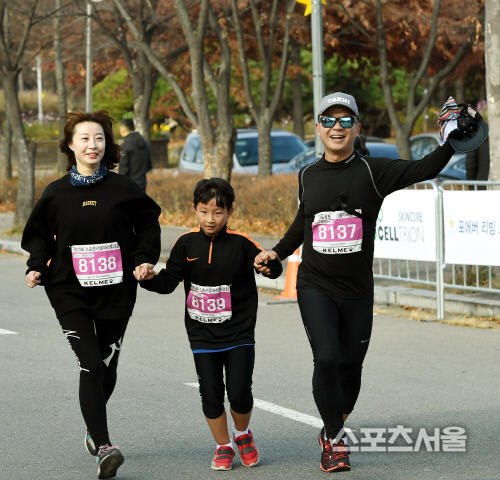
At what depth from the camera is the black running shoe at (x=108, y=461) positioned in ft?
16.2

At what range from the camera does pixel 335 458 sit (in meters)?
5.00

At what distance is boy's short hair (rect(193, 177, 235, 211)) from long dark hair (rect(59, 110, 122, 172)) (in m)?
0.50

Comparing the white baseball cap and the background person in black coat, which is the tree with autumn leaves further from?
the white baseball cap

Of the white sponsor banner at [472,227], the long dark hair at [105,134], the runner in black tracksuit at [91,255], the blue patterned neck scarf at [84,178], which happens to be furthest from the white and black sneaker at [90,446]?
the white sponsor banner at [472,227]

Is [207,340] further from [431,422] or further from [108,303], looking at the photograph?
[431,422]

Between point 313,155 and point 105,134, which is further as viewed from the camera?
point 313,155

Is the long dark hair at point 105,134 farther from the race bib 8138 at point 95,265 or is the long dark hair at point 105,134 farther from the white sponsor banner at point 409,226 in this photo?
the white sponsor banner at point 409,226

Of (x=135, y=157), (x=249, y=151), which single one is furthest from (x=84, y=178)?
(x=249, y=151)

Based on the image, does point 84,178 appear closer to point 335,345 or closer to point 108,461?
point 108,461

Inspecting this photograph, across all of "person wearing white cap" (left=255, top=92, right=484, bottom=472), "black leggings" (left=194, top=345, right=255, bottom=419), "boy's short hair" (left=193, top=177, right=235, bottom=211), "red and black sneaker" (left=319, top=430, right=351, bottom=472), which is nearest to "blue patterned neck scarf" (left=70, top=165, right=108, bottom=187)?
"boy's short hair" (left=193, top=177, right=235, bottom=211)

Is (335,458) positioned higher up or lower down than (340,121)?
lower down

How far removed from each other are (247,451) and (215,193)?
133cm

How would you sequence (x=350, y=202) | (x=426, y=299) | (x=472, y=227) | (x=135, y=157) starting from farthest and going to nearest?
1. (x=135, y=157)
2. (x=426, y=299)
3. (x=472, y=227)
4. (x=350, y=202)

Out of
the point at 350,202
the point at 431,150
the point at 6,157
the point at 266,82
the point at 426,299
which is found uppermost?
the point at 266,82
